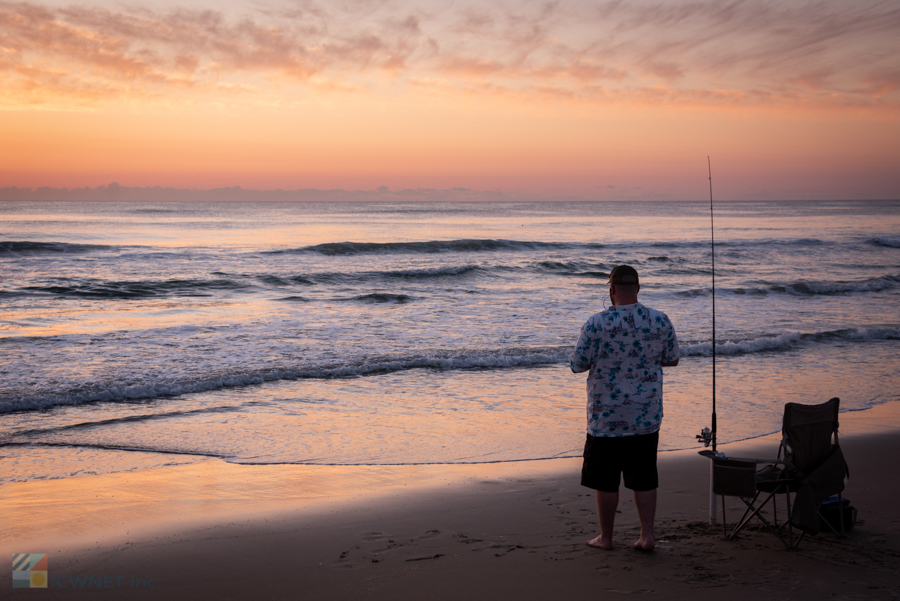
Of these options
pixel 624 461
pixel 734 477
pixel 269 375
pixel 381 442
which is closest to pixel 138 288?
pixel 269 375

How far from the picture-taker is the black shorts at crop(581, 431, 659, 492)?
11.5ft

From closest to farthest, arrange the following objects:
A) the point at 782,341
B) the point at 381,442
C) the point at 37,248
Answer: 1. the point at 381,442
2. the point at 782,341
3. the point at 37,248

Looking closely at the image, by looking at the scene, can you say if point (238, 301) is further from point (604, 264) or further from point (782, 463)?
point (604, 264)

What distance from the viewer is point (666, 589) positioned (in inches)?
125

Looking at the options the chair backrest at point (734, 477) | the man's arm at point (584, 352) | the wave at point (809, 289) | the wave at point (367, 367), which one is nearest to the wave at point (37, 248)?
the wave at point (367, 367)

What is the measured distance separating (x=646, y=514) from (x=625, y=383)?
0.79 metres

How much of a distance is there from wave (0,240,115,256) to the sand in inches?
975

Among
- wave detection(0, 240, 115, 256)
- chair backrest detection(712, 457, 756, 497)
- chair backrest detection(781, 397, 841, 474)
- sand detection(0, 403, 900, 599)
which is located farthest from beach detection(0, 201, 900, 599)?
wave detection(0, 240, 115, 256)

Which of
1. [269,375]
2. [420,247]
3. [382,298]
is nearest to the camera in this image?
[269,375]

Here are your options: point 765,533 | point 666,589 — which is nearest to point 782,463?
point 765,533

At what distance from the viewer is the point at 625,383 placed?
3451 mm

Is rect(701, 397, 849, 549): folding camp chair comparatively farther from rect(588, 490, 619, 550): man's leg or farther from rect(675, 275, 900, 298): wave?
rect(675, 275, 900, 298): wave

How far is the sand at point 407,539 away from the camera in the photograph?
10.8 ft

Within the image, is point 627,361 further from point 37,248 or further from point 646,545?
point 37,248
